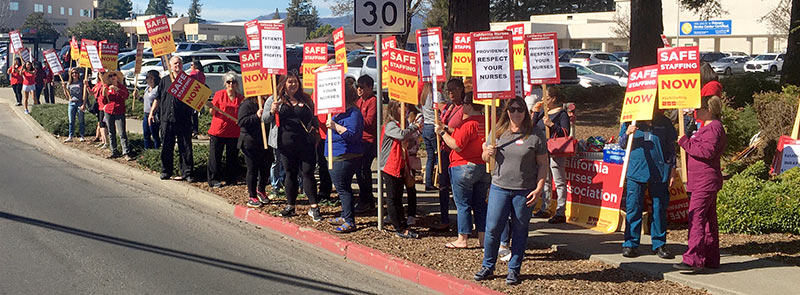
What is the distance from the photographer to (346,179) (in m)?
9.71

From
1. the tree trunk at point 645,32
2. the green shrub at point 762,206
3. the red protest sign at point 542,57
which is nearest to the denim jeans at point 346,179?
the red protest sign at point 542,57

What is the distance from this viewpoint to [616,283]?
7.68 metres

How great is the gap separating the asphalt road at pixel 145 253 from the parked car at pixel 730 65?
43753mm

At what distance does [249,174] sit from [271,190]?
112 centimetres

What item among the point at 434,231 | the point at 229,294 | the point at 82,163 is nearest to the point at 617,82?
the point at 82,163

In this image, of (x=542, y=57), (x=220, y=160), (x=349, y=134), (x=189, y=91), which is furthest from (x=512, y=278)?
(x=220, y=160)

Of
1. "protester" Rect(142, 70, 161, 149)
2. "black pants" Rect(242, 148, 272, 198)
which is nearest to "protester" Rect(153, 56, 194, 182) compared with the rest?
"protester" Rect(142, 70, 161, 149)

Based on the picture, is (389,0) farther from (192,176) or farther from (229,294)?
(192,176)

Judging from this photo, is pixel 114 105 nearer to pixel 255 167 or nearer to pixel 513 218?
pixel 255 167

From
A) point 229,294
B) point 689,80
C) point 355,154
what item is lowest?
point 229,294

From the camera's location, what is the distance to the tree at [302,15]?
484ft

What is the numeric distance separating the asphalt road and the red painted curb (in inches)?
4.3

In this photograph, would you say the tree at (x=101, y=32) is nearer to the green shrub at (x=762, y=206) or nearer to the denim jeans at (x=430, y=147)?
the denim jeans at (x=430, y=147)

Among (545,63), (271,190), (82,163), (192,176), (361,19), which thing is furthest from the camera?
(82,163)
